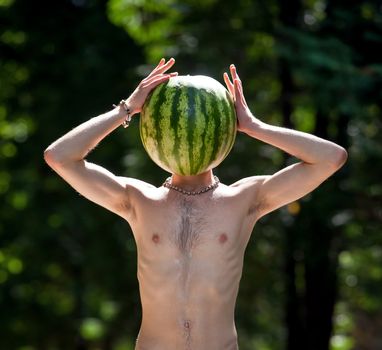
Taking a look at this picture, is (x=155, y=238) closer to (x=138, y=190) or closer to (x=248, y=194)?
(x=138, y=190)

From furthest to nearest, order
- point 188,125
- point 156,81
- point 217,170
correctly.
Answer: point 217,170, point 156,81, point 188,125

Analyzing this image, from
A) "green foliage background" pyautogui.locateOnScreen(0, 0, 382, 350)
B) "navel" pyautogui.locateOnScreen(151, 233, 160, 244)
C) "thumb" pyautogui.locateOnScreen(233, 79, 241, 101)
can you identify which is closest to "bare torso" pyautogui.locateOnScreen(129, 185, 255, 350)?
"navel" pyautogui.locateOnScreen(151, 233, 160, 244)

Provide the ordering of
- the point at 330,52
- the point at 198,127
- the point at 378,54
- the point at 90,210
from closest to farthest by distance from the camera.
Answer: the point at 198,127
the point at 330,52
the point at 378,54
the point at 90,210

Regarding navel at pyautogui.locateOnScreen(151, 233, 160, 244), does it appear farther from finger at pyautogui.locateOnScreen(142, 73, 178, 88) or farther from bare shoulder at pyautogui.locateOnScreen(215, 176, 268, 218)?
finger at pyautogui.locateOnScreen(142, 73, 178, 88)

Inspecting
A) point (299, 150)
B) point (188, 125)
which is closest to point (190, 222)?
point (188, 125)

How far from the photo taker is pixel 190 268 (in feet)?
15.1

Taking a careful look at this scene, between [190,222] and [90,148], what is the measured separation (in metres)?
0.64

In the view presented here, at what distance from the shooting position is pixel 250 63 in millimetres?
11523

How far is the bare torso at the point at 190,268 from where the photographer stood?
4.59 meters

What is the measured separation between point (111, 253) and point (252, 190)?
8.90 metres

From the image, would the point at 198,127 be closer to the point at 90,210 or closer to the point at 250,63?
the point at 250,63

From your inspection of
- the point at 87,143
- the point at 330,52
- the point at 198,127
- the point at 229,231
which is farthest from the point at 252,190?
the point at 330,52

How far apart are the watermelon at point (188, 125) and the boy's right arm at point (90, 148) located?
98 mm

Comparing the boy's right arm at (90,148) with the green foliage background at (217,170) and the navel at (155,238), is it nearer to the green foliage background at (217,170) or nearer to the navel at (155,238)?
the navel at (155,238)
